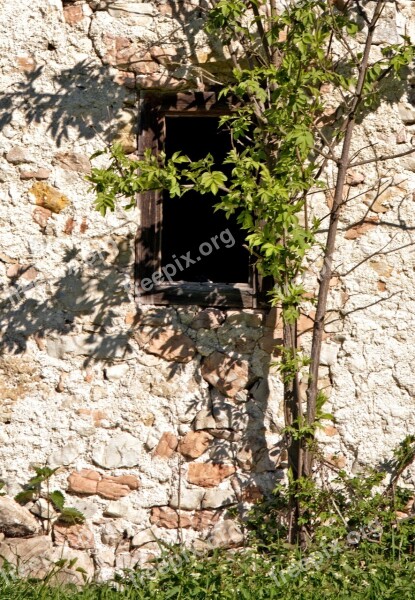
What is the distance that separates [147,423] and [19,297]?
32.8 inches

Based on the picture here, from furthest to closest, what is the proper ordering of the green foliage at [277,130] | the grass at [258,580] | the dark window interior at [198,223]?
the dark window interior at [198,223] < the green foliage at [277,130] < the grass at [258,580]

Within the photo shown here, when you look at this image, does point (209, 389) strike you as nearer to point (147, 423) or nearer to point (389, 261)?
point (147, 423)

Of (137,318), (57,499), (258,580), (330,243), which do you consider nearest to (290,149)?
(330,243)

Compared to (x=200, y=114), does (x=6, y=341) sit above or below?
below

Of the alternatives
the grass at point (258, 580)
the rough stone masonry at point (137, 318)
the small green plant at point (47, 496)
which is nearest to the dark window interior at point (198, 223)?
the rough stone masonry at point (137, 318)

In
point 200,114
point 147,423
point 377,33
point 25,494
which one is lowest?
Answer: point 25,494

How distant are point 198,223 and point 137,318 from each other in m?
→ 2.26

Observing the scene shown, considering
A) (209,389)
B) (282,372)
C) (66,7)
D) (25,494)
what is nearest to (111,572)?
(25,494)

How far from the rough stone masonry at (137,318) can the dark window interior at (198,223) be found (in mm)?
1158

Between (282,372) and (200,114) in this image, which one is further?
(200,114)

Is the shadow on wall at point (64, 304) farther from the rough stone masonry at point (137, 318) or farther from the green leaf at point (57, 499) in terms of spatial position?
the green leaf at point (57, 499)

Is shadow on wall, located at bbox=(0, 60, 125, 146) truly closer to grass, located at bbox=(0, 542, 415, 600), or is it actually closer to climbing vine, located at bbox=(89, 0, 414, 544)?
climbing vine, located at bbox=(89, 0, 414, 544)

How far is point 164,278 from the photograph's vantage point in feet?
13.4

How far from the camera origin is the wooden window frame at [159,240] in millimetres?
3965
